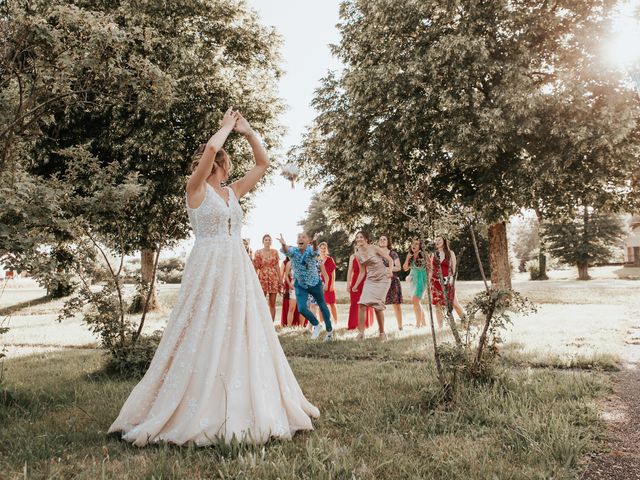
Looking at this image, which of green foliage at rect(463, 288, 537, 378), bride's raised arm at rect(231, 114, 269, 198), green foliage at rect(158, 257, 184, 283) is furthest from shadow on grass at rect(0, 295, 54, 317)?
green foliage at rect(463, 288, 537, 378)

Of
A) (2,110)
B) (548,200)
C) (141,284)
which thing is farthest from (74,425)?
(548,200)

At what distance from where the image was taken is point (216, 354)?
371cm

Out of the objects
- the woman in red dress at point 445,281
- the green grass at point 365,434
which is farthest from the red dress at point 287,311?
the green grass at point 365,434

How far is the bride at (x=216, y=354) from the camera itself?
3621 mm

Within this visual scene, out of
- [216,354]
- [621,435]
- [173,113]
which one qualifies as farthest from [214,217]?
[173,113]

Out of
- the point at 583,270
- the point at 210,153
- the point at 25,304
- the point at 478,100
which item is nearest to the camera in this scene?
the point at 210,153

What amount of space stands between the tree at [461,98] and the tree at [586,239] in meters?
30.0

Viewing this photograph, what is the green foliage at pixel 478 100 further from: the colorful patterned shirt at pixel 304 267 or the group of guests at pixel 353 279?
the colorful patterned shirt at pixel 304 267

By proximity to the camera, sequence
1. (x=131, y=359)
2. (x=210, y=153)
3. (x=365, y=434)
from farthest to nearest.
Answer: (x=131, y=359) → (x=365, y=434) → (x=210, y=153)

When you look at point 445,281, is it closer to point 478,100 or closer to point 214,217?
point 214,217

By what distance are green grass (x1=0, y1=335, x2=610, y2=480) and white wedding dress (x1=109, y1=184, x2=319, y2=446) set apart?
159 mm

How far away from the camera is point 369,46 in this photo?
17219 mm

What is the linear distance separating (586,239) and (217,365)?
4543 centimetres

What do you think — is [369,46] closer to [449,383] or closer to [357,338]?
[357,338]
